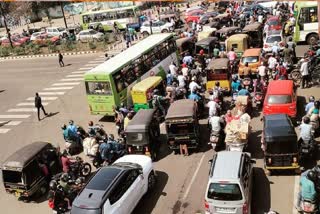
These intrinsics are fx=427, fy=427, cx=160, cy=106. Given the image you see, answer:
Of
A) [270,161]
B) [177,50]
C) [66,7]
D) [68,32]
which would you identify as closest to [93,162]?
[270,161]

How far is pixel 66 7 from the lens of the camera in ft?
263

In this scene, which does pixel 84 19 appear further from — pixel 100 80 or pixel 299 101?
pixel 299 101

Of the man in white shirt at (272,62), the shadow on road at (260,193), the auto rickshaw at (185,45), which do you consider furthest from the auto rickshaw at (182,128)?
the auto rickshaw at (185,45)

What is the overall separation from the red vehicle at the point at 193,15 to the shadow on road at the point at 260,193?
38709 millimetres

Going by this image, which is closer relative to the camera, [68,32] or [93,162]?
[93,162]

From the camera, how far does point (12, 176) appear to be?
16.8 m

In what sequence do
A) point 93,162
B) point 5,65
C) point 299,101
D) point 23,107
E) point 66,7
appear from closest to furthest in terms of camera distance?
point 93,162 → point 299,101 → point 23,107 → point 5,65 → point 66,7

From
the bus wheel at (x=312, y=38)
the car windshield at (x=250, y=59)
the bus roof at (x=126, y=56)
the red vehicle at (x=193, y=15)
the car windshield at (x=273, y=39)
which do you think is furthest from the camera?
the red vehicle at (x=193, y=15)

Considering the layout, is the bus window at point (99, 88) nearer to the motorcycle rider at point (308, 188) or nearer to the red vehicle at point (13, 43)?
the motorcycle rider at point (308, 188)

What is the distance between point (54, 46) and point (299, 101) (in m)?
32.5

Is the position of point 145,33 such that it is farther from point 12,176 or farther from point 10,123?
point 12,176

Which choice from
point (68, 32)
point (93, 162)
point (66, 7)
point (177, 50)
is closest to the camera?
point (93, 162)

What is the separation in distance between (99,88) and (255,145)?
9.47m

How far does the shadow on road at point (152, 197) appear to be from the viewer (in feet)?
49.9
